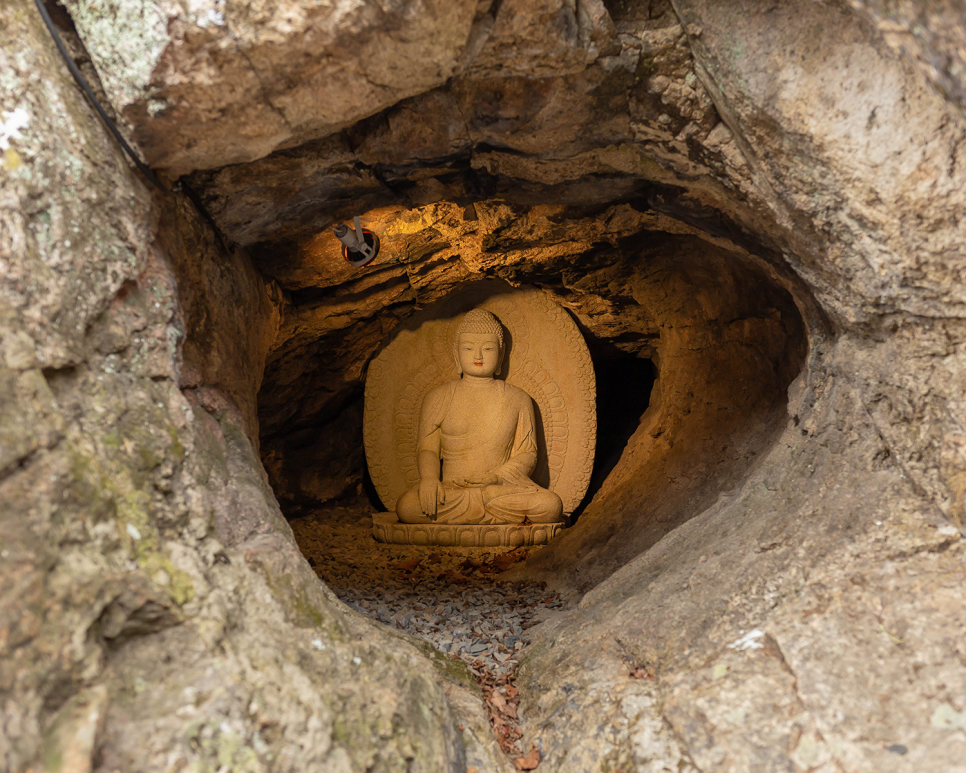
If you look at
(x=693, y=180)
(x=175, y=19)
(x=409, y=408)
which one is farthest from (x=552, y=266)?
(x=175, y=19)

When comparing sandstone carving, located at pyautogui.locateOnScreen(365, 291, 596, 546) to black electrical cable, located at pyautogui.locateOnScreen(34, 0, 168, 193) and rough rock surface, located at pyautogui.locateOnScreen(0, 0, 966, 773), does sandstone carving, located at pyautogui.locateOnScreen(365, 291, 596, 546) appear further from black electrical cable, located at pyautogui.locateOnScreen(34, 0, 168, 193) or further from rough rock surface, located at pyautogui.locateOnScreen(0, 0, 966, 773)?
black electrical cable, located at pyautogui.locateOnScreen(34, 0, 168, 193)

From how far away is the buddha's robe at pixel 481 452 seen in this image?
480 cm

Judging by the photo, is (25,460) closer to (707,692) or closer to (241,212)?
(241,212)

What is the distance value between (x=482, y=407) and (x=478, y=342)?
0.48m

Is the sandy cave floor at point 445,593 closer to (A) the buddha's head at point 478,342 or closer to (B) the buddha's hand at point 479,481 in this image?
(B) the buddha's hand at point 479,481

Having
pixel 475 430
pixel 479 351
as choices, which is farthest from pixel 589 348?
pixel 475 430

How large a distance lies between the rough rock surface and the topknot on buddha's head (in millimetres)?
1954

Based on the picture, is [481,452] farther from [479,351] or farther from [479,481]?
[479,351]

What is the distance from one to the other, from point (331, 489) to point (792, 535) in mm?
3878

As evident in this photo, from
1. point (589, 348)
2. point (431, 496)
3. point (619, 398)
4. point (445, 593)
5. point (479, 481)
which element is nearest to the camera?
point (445, 593)

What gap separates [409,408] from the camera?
5312 millimetres

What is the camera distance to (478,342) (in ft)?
16.6

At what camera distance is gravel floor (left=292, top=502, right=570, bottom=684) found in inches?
119

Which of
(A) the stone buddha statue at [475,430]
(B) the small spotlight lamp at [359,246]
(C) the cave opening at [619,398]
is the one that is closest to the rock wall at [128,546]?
(B) the small spotlight lamp at [359,246]
